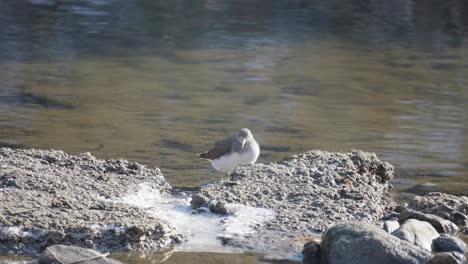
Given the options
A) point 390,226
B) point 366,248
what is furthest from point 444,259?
point 390,226

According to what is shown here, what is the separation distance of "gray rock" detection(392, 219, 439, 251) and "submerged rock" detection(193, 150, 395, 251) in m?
0.62

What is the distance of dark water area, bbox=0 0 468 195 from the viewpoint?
36.7 ft

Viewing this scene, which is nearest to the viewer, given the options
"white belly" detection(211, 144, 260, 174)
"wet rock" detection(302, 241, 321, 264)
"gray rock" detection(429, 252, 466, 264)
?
"gray rock" detection(429, 252, 466, 264)

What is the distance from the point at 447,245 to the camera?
7125 millimetres

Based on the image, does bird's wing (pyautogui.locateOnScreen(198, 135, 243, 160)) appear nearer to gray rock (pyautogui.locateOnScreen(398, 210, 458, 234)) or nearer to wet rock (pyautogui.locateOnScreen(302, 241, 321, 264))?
gray rock (pyautogui.locateOnScreen(398, 210, 458, 234))

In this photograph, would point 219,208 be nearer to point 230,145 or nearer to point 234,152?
point 234,152

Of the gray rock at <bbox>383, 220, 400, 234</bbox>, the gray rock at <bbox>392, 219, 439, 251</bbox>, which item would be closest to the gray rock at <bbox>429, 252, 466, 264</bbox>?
the gray rock at <bbox>392, 219, 439, 251</bbox>

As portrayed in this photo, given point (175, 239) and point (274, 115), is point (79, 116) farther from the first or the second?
point (175, 239)

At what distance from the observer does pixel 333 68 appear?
16.8 m

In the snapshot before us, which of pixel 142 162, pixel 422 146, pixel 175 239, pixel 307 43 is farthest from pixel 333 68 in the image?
pixel 175 239

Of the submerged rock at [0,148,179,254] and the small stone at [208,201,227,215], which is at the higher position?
the submerged rock at [0,148,179,254]

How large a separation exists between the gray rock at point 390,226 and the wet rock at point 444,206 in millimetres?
718

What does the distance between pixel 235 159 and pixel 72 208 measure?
209cm

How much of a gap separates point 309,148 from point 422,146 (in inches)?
55.6
